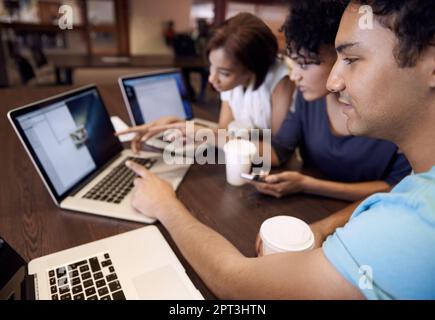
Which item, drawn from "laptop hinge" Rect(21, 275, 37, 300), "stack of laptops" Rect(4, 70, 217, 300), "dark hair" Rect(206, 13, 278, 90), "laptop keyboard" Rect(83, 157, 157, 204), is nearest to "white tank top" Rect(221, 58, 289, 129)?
"dark hair" Rect(206, 13, 278, 90)

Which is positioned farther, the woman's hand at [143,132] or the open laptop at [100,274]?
the woman's hand at [143,132]

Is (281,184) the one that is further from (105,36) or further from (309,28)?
(105,36)

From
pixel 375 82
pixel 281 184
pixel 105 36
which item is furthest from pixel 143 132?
pixel 105 36

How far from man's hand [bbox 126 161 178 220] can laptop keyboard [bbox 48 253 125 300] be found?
172 mm

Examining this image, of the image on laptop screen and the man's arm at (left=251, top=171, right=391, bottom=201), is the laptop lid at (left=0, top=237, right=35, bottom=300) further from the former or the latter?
the man's arm at (left=251, top=171, right=391, bottom=201)

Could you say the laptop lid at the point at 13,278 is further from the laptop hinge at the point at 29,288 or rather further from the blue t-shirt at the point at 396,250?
the blue t-shirt at the point at 396,250

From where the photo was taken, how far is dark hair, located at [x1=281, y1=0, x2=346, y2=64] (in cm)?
70

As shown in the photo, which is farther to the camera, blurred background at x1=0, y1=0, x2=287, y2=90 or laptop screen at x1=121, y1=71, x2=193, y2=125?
blurred background at x1=0, y1=0, x2=287, y2=90

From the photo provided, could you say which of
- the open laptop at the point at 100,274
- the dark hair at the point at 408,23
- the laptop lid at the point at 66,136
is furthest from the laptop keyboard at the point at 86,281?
the dark hair at the point at 408,23

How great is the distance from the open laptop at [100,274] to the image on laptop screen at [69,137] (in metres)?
0.23

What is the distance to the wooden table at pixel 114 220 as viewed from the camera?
66 centimetres

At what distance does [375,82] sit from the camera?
480 millimetres

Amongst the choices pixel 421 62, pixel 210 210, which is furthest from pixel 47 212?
pixel 421 62

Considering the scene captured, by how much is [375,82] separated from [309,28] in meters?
0.38
